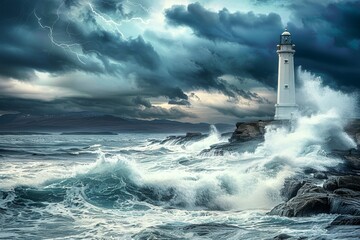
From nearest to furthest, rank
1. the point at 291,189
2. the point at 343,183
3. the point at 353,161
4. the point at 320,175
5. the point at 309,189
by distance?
the point at 309,189
the point at 343,183
the point at 291,189
the point at 320,175
the point at 353,161

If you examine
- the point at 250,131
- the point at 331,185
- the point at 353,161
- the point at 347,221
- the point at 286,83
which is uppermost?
the point at 286,83

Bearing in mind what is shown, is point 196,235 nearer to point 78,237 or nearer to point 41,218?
point 78,237

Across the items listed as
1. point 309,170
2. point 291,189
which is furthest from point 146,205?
point 309,170

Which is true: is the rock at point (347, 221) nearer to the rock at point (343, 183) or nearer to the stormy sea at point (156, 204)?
the stormy sea at point (156, 204)

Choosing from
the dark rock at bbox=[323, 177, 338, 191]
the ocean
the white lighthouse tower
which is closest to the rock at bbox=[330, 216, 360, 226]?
the ocean

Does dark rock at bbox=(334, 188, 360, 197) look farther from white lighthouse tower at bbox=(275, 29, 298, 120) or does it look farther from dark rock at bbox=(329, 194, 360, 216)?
white lighthouse tower at bbox=(275, 29, 298, 120)

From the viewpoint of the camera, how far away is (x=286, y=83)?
3403 centimetres

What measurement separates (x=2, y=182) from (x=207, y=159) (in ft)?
40.2

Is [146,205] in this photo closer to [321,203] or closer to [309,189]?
[309,189]

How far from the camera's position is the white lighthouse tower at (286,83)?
111 ft

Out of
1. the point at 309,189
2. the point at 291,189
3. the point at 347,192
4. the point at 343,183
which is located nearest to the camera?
the point at 347,192

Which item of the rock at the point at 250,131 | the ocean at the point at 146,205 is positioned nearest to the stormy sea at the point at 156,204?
the ocean at the point at 146,205

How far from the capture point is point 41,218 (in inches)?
471

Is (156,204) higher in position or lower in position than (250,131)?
lower
